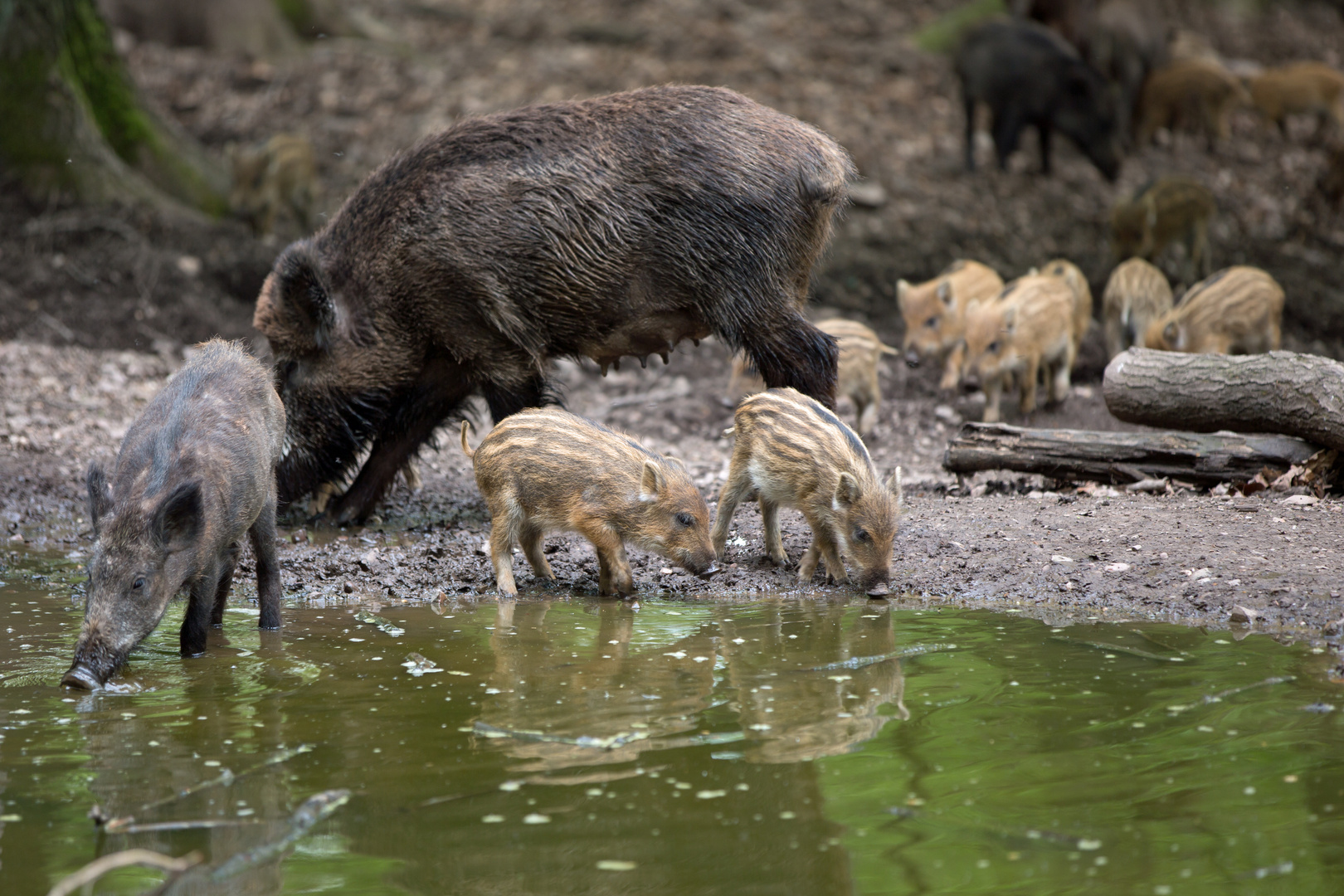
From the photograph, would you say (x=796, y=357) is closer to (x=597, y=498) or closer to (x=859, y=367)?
(x=597, y=498)

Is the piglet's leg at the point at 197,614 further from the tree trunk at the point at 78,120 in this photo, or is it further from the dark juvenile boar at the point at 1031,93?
the dark juvenile boar at the point at 1031,93

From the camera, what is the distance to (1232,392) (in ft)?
19.9

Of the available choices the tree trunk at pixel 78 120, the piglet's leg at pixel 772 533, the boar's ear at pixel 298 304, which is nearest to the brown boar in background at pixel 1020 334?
the piglet's leg at pixel 772 533

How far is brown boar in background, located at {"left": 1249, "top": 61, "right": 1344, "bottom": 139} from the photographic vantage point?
14703 mm

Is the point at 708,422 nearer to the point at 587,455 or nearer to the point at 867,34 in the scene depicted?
the point at 587,455

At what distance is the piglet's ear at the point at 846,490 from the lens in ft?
16.7

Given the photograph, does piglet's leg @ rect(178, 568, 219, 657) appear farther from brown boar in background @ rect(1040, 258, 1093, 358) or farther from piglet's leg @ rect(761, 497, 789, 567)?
brown boar in background @ rect(1040, 258, 1093, 358)

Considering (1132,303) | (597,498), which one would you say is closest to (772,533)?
(597,498)

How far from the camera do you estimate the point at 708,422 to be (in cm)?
895

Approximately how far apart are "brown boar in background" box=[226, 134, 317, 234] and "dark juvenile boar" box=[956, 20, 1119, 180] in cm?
687

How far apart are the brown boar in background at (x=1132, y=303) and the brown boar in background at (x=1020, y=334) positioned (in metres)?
0.74

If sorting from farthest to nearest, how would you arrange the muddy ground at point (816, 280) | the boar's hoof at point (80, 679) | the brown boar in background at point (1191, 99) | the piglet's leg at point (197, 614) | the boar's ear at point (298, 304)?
1. the brown boar in background at point (1191, 99)
2. the boar's ear at point (298, 304)
3. the muddy ground at point (816, 280)
4. the piglet's leg at point (197, 614)
5. the boar's hoof at point (80, 679)

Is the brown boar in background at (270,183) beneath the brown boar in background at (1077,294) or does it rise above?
above

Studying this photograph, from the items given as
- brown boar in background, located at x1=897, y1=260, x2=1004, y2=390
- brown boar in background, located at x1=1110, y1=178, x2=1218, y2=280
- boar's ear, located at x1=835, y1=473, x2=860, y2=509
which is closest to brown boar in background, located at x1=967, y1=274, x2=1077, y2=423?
brown boar in background, located at x1=897, y1=260, x2=1004, y2=390
